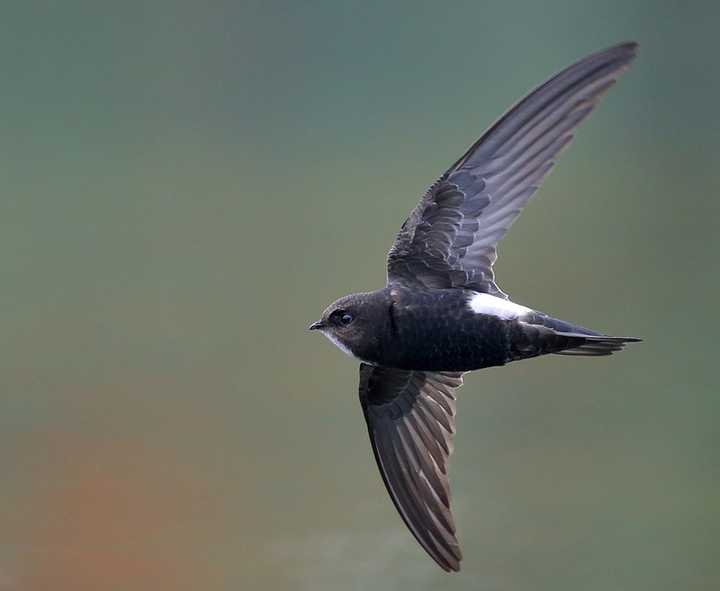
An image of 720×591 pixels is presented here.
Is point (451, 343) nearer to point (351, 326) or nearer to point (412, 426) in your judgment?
point (351, 326)

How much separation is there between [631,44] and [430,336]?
0.32 m

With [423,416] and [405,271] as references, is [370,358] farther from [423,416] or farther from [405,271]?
[423,416]

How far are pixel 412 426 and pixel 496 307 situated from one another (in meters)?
0.25

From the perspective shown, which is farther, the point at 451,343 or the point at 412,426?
the point at 412,426

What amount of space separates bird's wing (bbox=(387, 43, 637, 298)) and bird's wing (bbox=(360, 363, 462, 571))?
16cm

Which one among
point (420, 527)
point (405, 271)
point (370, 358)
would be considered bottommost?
point (420, 527)

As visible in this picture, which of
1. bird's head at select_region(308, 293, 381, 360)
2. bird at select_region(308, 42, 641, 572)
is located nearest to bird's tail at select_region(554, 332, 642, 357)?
bird at select_region(308, 42, 641, 572)

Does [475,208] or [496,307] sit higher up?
[475,208]

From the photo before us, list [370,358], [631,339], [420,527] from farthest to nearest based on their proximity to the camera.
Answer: [420,527], [370,358], [631,339]

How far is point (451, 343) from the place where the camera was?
106 centimetres

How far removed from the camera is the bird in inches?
41.1

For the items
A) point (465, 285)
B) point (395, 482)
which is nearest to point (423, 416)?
point (395, 482)

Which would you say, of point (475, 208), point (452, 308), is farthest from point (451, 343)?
point (475, 208)

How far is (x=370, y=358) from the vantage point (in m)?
1.06
